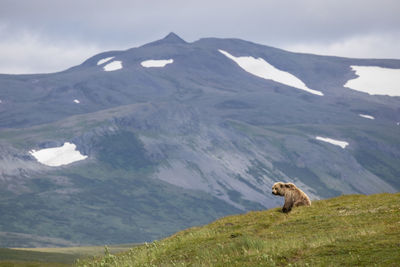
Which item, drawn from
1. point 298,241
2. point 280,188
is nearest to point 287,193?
point 280,188

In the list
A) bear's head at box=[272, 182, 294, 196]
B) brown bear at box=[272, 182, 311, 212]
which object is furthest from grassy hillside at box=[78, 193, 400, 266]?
bear's head at box=[272, 182, 294, 196]

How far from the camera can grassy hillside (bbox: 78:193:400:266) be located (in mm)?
22703

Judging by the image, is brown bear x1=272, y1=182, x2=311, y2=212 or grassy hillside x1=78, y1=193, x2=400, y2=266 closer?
grassy hillside x1=78, y1=193, x2=400, y2=266

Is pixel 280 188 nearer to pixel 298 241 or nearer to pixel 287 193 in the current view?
pixel 287 193

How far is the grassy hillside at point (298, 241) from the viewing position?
74.5ft

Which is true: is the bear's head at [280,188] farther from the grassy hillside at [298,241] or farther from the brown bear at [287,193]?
the grassy hillside at [298,241]

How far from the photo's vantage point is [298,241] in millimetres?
26203

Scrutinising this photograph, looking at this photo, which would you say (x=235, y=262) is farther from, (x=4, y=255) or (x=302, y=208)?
(x=4, y=255)

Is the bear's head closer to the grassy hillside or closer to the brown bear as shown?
the brown bear

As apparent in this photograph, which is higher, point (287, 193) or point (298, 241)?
point (298, 241)

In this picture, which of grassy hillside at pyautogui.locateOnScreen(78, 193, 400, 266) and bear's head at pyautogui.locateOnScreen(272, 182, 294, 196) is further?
bear's head at pyautogui.locateOnScreen(272, 182, 294, 196)

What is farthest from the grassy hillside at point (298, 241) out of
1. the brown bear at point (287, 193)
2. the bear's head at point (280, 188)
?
the bear's head at point (280, 188)

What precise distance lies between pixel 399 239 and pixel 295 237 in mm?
5634

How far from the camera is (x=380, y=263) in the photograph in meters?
20.3
